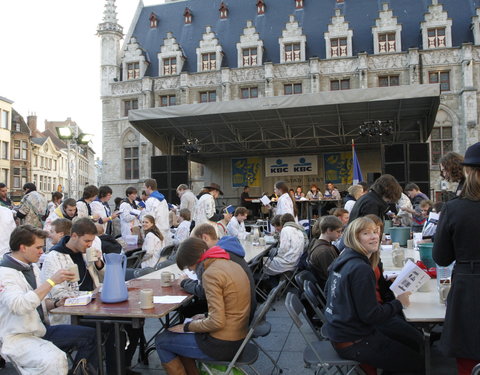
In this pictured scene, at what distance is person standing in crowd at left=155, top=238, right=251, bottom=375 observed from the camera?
2.92 meters

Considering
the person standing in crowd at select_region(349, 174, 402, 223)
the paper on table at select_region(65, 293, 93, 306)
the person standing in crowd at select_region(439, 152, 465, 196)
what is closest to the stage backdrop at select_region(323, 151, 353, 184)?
the person standing in crowd at select_region(349, 174, 402, 223)

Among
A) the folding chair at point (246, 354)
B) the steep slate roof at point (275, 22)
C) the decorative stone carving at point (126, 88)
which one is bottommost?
the folding chair at point (246, 354)

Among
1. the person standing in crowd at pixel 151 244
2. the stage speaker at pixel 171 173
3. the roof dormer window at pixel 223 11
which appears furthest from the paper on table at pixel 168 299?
the roof dormer window at pixel 223 11

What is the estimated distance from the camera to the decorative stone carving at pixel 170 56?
26578mm

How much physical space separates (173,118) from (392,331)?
15387mm

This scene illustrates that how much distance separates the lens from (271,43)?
1021 inches

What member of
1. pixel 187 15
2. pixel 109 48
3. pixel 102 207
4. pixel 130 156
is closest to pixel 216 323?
pixel 102 207

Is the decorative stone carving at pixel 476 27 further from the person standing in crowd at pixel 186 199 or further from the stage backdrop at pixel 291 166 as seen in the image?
the person standing in crowd at pixel 186 199

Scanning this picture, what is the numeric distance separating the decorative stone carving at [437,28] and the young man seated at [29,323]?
23.9 m

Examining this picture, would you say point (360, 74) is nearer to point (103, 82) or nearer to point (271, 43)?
point (271, 43)

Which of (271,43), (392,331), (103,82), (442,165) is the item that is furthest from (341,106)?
(103,82)

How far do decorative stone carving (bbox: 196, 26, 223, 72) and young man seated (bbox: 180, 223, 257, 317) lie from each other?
2306cm

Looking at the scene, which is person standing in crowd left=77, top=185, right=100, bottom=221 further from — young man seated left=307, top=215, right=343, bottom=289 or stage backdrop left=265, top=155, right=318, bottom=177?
stage backdrop left=265, top=155, right=318, bottom=177

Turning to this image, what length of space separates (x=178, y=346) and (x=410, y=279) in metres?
1.69
